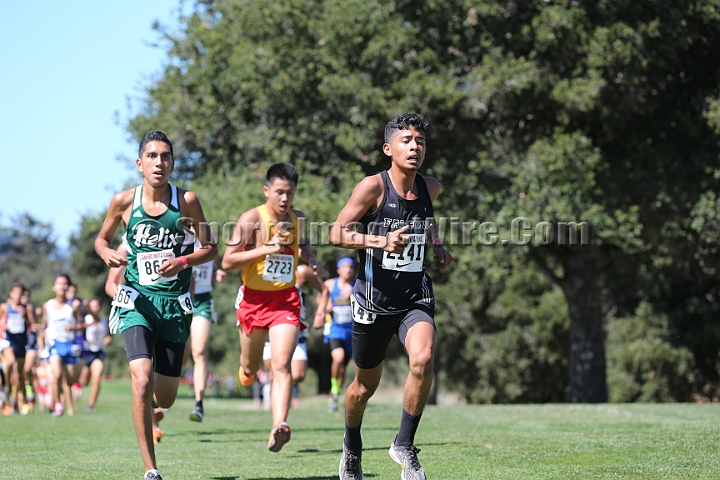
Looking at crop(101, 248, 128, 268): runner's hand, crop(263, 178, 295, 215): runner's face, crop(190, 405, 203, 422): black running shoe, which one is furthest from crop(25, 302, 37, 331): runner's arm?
crop(101, 248, 128, 268): runner's hand

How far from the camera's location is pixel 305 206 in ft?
65.6

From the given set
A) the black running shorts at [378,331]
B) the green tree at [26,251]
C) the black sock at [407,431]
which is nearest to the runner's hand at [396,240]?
the black running shorts at [378,331]

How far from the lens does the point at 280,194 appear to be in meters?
8.45

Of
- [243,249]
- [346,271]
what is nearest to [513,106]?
[346,271]

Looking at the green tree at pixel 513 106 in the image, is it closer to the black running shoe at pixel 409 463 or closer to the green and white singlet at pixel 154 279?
the green and white singlet at pixel 154 279

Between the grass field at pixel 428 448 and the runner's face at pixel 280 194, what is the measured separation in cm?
236

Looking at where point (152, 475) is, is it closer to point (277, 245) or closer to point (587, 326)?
point (277, 245)

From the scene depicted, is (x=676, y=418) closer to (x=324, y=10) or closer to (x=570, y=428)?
(x=570, y=428)

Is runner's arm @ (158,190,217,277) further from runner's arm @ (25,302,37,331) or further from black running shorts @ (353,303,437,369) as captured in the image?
runner's arm @ (25,302,37,331)

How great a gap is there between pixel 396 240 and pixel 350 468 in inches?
66.8

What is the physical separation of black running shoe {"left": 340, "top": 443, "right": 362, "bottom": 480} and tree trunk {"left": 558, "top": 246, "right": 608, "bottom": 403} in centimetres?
1695

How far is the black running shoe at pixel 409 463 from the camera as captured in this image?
5.83 meters

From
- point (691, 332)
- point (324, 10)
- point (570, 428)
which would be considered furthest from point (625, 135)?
point (570, 428)

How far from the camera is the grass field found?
275 inches
